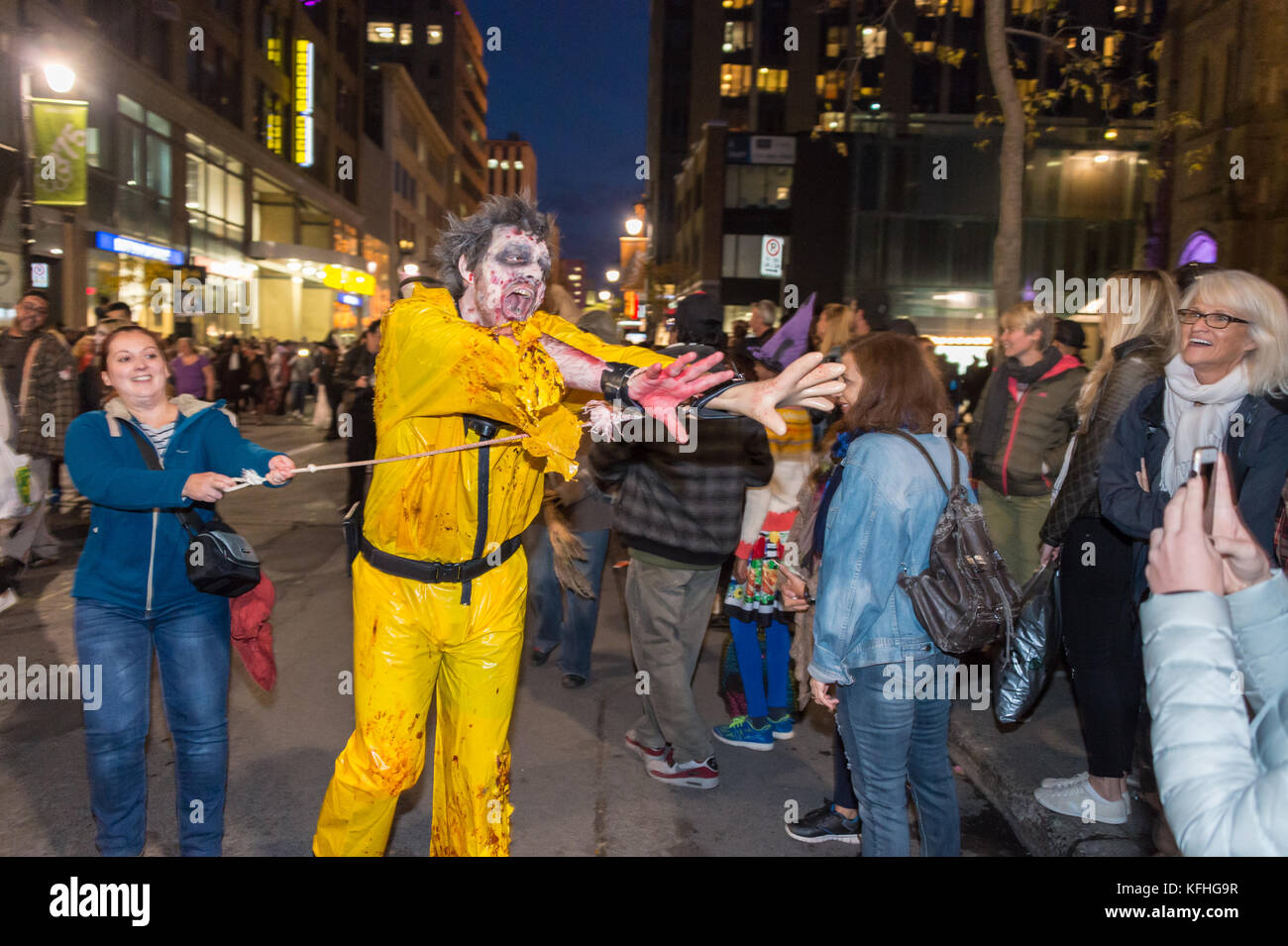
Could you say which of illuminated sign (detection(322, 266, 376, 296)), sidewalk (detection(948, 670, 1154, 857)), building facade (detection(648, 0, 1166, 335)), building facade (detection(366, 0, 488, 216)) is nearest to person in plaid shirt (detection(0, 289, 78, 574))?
sidewalk (detection(948, 670, 1154, 857))

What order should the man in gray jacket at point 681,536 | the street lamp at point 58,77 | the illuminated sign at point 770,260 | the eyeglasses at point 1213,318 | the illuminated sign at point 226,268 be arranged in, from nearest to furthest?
the eyeglasses at point 1213,318
the man in gray jacket at point 681,536
the street lamp at point 58,77
the illuminated sign at point 226,268
the illuminated sign at point 770,260

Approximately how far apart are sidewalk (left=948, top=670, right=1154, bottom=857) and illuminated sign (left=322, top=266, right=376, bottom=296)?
38.1m

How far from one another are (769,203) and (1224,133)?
37.9m

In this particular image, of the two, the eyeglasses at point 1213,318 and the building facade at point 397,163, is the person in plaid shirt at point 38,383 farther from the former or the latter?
the building facade at point 397,163

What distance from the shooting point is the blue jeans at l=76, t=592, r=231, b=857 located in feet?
10.5

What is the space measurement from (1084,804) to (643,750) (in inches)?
79.9

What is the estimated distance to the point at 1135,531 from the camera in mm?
3541

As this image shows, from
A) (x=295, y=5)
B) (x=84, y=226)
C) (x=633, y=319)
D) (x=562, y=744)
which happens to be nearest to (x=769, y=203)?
(x=633, y=319)

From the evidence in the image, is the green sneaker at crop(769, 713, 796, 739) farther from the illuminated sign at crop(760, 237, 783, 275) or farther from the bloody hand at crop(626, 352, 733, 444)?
the illuminated sign at crop(760, 237, 783, 275)

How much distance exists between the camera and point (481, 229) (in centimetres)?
276

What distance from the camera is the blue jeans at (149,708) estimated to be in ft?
10.5

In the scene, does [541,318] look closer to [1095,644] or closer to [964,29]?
[1095,644]

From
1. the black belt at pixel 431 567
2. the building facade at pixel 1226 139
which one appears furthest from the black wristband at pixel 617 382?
the building facade at pixel 1226 139

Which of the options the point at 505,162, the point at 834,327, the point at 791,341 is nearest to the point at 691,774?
the point at 791,341
